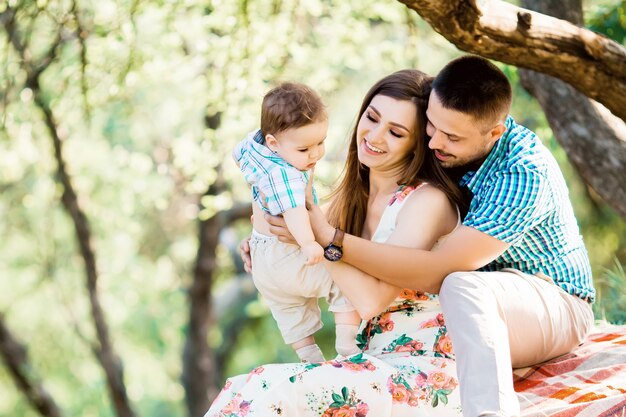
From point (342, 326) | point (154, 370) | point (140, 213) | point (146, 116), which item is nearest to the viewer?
point (342, 326)

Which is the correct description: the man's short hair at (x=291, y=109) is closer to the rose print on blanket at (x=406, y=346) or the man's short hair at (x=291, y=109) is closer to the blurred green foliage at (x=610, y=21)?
the rose print on blanket at (x=406, y=346)

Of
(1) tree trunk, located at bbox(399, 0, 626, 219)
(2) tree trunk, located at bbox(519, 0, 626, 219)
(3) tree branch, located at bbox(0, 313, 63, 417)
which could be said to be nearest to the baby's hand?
(1) tree trunk, located at bbox(399, 0, 626, 219)

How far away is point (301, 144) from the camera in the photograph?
3205 mm

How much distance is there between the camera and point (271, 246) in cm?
341

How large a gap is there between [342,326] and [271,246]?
15.3 inches

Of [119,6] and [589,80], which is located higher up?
[119,6]

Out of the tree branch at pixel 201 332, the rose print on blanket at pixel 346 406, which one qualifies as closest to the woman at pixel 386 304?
the rose print on blanket at pixel 346 406

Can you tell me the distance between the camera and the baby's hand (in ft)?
10.1

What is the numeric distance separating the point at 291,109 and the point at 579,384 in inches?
53.2

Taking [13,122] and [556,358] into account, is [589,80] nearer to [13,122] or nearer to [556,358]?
[556,358]

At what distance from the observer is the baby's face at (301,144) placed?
319 cm

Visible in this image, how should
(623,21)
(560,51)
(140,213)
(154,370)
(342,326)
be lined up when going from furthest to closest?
(154,370)
(140,213)
(623,21)
(560,51)
(342,326)

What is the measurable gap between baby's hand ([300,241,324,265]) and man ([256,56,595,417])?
0.18 ft

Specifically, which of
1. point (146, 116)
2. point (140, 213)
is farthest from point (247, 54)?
point (140, 213)
